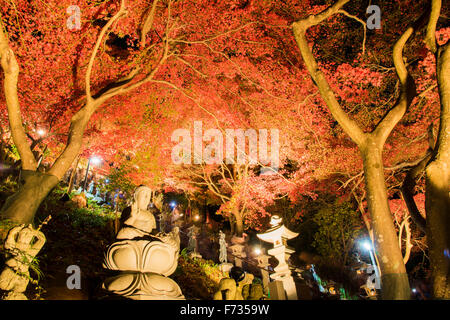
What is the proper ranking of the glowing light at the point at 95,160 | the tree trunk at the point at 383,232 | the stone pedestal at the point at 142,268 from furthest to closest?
1. the glowing light at the point at 95,160
2. the tree trunk at the point at 383,232
3. the stone pedestal at the point at 142,268

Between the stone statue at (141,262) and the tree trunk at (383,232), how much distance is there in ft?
12.9

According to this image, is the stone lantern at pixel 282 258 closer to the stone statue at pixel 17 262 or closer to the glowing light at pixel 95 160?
the stone statue at pixel 17 262

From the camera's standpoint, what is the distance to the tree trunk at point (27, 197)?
17.4 feet

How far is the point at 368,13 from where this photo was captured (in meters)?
9.02

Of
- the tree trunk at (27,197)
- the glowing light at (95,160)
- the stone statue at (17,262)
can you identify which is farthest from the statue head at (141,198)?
the glowing light at (95,160)

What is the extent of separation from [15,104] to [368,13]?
1112cm

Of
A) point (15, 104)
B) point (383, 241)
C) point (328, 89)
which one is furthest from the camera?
point (328, 89)

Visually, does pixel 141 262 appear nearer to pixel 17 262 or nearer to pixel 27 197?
pixel 17 262

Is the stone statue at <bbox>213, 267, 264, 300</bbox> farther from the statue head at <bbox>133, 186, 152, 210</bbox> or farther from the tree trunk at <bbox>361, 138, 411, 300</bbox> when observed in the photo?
the tree trunk at <bbox>361, 138, 411, 300</bbox>

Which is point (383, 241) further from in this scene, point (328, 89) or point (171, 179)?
point (171, 179)

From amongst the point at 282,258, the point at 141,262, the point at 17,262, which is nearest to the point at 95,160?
the point at 282,258

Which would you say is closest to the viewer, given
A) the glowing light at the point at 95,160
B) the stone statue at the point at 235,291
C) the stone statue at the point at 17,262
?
the stone statue at the point at 17,262

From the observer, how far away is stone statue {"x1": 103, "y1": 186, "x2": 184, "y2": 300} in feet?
13.9
